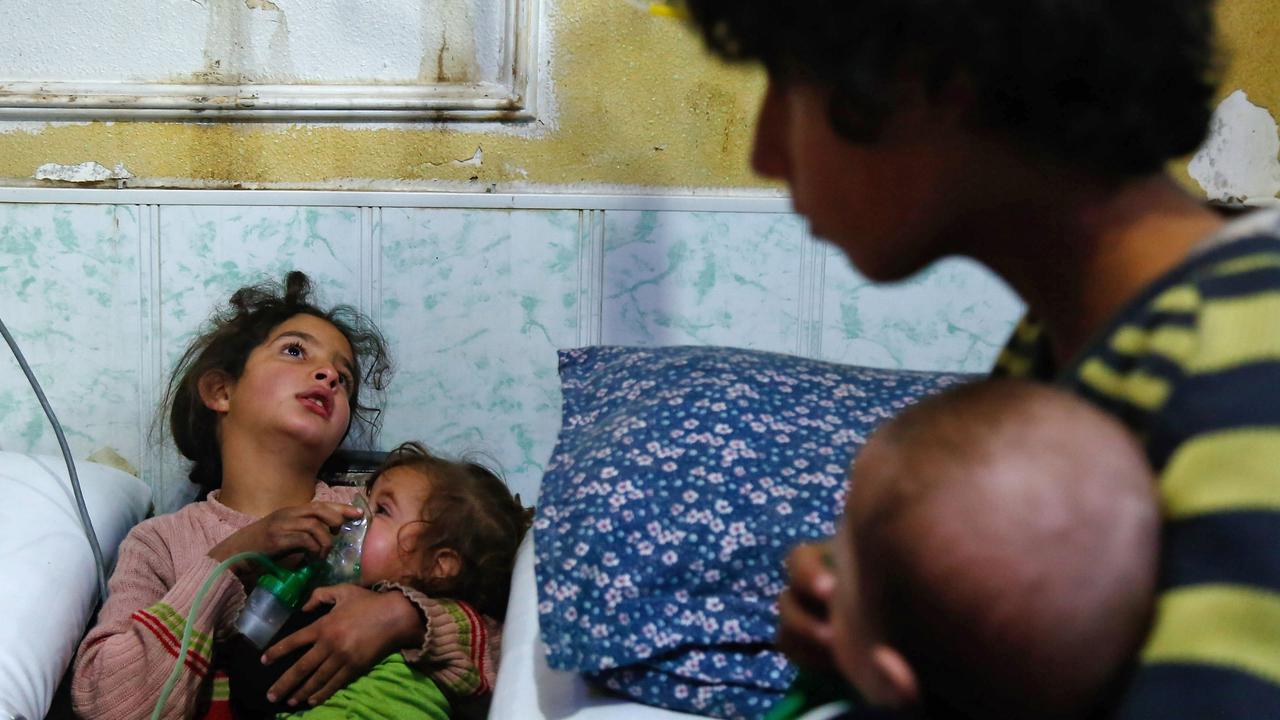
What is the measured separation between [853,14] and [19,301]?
5.45 ft

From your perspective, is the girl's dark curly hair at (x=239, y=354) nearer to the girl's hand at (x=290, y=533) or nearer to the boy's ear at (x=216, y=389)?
the boy's ear at (x=216, y=389)

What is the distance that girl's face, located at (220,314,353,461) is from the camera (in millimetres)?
1597

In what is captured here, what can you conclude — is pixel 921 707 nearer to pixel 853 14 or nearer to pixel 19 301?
pixel 853 14

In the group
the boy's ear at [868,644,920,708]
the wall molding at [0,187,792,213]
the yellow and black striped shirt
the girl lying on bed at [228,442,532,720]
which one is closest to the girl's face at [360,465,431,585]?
the girl lying on bed at [228,442,532,720]

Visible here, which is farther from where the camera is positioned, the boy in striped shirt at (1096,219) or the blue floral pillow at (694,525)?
the blue floral pillow at (694,525)

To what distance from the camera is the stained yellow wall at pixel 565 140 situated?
5.62ft

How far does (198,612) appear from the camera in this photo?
133cm

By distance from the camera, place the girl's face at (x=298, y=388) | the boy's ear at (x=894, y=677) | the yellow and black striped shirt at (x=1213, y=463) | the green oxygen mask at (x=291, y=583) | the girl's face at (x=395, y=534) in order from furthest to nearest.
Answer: the girl's face at (x=298, y=388), the girl's face at (x=395, y=534), the green oxygen mask at (x=291, y=583), the boy's ear at (x=894, y=677), the yellow and black striped shirt at (x=1213, y=463)

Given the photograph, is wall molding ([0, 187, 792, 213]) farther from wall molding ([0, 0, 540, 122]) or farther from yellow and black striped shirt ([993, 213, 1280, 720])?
yellow and black striped shirt ([993, 213, 1280, 720])

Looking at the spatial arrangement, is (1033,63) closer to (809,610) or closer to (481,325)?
(809,610)

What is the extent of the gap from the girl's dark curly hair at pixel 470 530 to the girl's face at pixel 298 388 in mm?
119

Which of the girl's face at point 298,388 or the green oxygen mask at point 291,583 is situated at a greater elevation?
the girl's face at point 298,388

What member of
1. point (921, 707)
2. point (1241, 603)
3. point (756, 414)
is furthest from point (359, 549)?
point (1241, 603)

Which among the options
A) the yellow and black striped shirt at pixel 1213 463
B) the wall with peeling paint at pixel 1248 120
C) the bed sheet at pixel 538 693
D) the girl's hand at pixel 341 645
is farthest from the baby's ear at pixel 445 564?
the wall with peeling paint at pixel 1248 120
